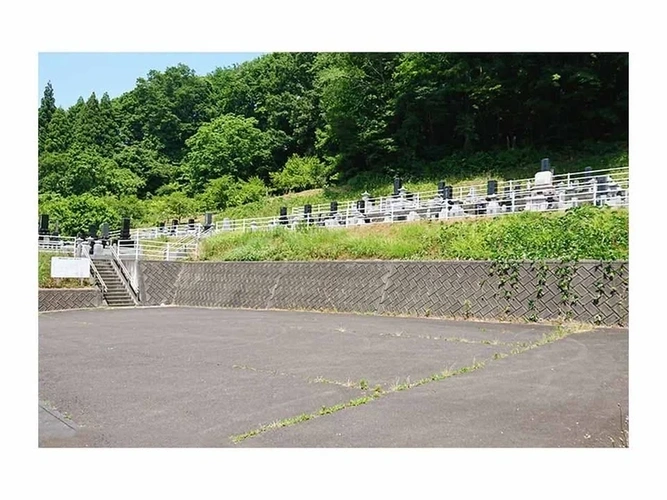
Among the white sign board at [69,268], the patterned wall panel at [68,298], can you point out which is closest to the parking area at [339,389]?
the patterned wall panel at [68,298]

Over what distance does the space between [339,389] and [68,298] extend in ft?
41.1

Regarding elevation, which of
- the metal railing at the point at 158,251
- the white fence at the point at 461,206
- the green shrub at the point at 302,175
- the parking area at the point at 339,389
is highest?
the green shrub at the point at 302,175

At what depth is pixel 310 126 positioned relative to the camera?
3897 centimetres

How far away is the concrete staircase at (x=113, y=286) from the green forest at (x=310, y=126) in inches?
534

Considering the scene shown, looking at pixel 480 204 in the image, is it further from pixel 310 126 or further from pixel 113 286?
pixel 310 126

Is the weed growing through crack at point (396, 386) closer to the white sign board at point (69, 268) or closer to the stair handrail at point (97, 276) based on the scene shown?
the stair handrail at point (97, 276)

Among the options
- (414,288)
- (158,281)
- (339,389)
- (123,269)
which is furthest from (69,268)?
(339,389)

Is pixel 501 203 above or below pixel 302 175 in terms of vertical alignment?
below

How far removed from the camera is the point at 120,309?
48.8ft

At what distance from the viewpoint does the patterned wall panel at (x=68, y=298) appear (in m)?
14.3

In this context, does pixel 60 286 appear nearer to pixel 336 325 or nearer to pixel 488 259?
pixel 336 325

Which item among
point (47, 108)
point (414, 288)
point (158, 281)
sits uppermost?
point (47, 108)

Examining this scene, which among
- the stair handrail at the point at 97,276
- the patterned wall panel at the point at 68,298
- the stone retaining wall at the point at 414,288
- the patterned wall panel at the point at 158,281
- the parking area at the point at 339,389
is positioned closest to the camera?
the parking area at the point at 339,389

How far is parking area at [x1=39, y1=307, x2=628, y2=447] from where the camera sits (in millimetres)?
3568
